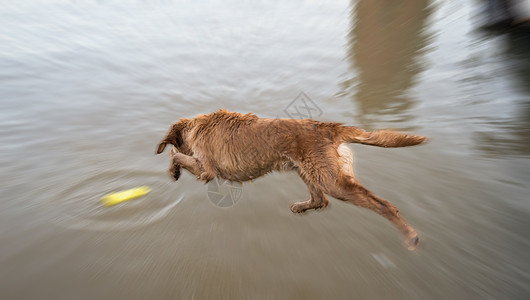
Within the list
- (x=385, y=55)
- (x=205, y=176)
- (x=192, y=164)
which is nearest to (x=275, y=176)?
(x=205, y=176)

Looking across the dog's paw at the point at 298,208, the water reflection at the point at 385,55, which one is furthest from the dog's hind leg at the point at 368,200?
the water reflection at the point at 385,55

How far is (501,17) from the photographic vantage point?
568 cm

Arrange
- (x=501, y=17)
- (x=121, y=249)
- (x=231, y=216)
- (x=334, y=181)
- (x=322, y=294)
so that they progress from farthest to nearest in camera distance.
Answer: (x=501, y=17) < (x=231, y=216) < (x=121, y=249) < (x=334, y=181) < (x=322, y=294)

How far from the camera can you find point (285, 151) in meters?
2.49

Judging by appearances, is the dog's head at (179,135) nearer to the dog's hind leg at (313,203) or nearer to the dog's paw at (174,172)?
the dog's paw at (174,172)

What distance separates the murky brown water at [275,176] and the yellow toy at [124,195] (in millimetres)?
100

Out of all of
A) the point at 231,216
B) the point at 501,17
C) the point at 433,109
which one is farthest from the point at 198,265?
the point at 501,17

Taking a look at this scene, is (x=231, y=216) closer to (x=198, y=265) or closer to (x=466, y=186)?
(x=198, y=265)

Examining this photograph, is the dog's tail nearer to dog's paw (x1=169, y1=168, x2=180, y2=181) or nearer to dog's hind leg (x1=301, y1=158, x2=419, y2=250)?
dog's hind leg (x1=301, y1=158, x2=419, y2=250)

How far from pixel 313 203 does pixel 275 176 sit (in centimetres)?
83

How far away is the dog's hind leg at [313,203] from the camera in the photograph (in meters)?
2.82

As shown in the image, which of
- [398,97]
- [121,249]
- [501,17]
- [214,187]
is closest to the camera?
[121,249]

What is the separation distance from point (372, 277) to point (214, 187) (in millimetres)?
1935

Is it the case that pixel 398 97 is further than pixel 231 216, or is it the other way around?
pixel 398 97
